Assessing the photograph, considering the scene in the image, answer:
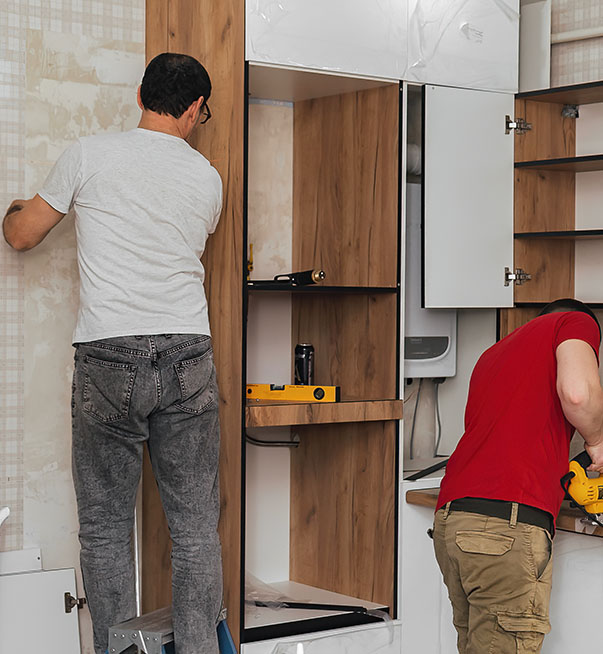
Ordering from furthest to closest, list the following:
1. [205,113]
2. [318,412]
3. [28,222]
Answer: [318,412]
[205,113]
[28,222]

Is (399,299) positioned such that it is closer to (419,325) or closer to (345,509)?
(419,325)

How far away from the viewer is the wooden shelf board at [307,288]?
3.01 metres

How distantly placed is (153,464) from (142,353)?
0.35 m

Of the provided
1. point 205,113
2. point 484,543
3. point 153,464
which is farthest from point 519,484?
point 205,113

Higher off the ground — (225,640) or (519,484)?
(519,484)

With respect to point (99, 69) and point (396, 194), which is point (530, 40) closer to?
point (396, 194)

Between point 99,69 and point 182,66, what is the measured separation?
45 cm

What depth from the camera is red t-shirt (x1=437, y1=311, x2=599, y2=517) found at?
8.19ft

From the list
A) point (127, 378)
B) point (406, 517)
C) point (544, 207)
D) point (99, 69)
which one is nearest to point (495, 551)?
point (406, 517)

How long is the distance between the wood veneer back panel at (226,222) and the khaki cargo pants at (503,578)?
2.37ft

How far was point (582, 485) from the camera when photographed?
8.67 feet

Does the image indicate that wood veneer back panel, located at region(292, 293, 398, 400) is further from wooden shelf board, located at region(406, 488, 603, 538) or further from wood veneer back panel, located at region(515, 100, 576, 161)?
wood veneer back panel, located at region(515, 100, 576, 161)

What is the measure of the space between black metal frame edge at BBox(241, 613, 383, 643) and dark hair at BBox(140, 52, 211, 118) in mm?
1565

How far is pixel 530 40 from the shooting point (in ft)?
11.9
